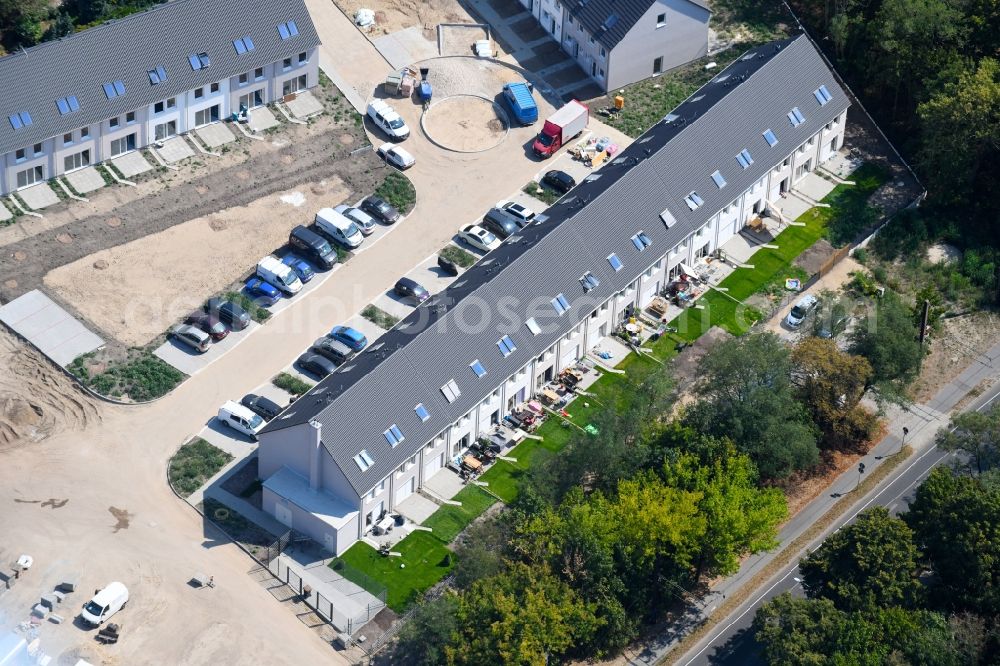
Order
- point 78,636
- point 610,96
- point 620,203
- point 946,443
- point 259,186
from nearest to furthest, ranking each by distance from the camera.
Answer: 1. point 78,636
2. point 946,443
3. point 620,203
4. point 259,186
5. point 610,96

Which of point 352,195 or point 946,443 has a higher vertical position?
point 352,195

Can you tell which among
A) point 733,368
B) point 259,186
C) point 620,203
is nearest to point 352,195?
point 259,186

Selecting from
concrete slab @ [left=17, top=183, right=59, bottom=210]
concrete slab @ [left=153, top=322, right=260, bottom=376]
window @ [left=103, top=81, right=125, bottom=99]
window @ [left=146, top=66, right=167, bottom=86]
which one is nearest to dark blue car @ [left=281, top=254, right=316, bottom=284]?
concrete slab @ [left=153, top=322, right=260, bottom=376]

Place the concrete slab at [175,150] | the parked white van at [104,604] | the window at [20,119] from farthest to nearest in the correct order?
1. the concrete slab at [175,150]
2. the window at [20,119]
3. the parked white van at [104,604]

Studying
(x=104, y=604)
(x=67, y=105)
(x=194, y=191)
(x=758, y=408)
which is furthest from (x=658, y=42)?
(x=104, y=604)

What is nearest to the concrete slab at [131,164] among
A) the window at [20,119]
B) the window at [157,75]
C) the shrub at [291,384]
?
the window at [157,75]

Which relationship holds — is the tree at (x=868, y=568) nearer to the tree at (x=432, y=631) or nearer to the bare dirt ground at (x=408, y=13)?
the tree at (x=432, y=631)

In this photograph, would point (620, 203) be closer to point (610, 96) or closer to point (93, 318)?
point (610, 96)
